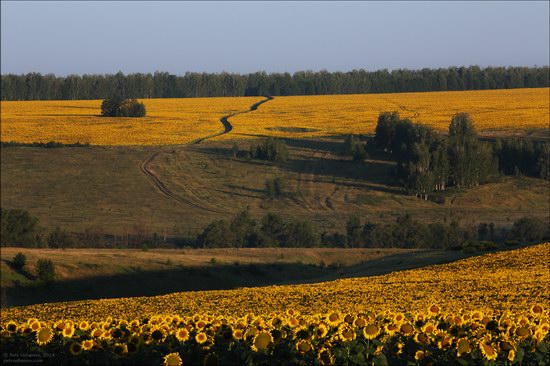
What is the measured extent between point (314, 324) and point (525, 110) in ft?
374

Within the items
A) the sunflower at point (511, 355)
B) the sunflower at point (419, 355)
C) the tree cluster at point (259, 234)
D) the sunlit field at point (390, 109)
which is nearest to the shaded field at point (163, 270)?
the tree cluster at point (259, 234)

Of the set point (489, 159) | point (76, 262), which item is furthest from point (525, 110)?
point (76, 262)

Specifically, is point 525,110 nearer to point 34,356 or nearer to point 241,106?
point 241,106

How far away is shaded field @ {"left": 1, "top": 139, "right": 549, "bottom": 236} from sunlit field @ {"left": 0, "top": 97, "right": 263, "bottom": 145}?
332 inches

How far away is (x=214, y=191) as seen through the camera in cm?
8600

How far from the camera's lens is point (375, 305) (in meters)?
20.9

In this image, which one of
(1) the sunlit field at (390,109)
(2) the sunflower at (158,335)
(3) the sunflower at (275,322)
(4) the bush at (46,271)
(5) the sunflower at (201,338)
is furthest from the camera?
(1) the sunlit field at (390,109)

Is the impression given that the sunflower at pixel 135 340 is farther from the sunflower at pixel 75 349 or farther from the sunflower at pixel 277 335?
the sunflower at pixel 277 335

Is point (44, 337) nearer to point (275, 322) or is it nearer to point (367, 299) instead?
point (275, 322)

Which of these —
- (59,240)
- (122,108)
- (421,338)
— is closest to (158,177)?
(59,240)

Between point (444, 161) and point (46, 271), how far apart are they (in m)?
50.9

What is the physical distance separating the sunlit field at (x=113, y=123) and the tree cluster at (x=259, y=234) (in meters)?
40.0

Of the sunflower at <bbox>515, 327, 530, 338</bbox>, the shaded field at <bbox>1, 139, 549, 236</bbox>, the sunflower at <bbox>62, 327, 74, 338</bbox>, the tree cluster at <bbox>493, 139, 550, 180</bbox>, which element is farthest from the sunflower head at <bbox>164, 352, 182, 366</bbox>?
the tree cluster at <bbox>493, 139, 550, 180</bbox>

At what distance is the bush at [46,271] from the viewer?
143 ft
